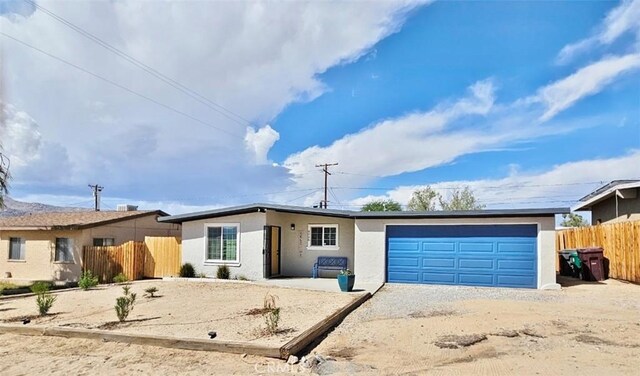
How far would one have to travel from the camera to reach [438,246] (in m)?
14.3

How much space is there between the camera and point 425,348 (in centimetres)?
645

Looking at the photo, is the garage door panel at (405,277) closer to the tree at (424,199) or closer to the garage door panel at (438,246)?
the garage door panel at (438,246)

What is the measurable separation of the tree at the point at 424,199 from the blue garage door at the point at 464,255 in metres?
26.4

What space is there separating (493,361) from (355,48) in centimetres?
1151

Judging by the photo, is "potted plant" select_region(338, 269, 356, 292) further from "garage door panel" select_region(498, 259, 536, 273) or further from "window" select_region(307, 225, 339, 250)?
"garage door panel" select_region(498, 259, 536, 273)

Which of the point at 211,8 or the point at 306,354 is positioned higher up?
the point at 211,8

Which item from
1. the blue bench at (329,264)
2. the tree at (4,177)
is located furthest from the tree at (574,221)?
the tree at (4,177)

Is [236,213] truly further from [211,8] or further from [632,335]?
[632,335]

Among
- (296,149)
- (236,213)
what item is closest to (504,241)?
(236,213)

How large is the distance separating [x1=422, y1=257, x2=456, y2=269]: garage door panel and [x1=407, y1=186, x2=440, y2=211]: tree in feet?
86.9

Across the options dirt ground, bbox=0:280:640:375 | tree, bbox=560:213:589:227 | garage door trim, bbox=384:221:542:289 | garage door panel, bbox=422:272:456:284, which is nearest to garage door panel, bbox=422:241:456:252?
garage door trim, bbox=384:221:542:289

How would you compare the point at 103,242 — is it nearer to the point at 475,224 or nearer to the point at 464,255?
the point at 464,255

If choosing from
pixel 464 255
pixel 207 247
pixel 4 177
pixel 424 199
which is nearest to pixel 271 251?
pixel 207 247

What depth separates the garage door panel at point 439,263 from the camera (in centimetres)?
1413
